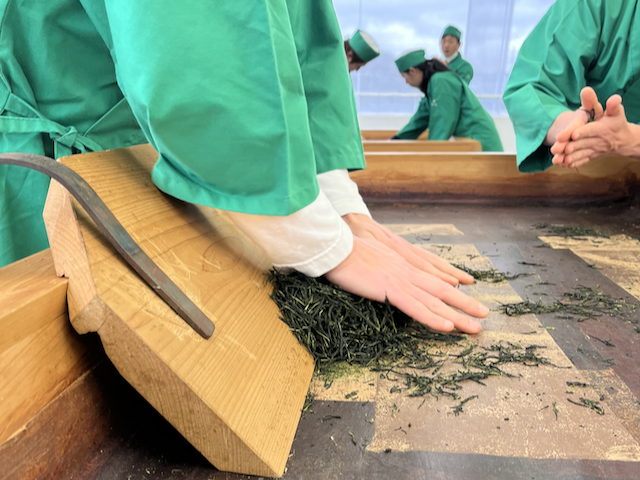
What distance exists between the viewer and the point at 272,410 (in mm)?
388

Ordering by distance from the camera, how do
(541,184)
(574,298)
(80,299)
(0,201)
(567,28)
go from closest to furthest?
(80,299), (0,201), (574,298), (567,28), (541,184)

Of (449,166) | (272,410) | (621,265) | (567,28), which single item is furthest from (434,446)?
(567,28)

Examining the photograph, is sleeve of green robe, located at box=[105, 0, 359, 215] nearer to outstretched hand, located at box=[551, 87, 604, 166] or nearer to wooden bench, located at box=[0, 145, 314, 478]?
wooden bench, located at box=[0, 145, 314, 478]

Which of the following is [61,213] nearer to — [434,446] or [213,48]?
[213,48]

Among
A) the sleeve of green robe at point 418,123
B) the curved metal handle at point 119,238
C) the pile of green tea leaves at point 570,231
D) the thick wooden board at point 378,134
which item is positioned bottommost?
the thick wooden board at point 378,134

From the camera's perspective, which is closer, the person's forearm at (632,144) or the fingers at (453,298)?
the fingers at (453,298)

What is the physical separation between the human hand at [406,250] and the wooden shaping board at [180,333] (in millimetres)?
318

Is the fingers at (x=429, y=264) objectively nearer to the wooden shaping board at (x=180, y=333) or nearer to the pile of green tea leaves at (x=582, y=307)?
the pile of green tea leaves at (x=582, y=307)

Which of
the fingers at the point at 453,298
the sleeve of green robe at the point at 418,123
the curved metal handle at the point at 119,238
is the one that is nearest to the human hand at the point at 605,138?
the fingers at the point at 453,298

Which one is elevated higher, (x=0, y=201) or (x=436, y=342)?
(x=0, y=201)

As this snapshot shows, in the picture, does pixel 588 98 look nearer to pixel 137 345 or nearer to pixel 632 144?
pixel 632 144

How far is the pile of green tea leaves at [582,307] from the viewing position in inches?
24.7

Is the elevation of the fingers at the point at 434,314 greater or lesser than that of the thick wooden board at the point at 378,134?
greater

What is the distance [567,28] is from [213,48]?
4.44ft
